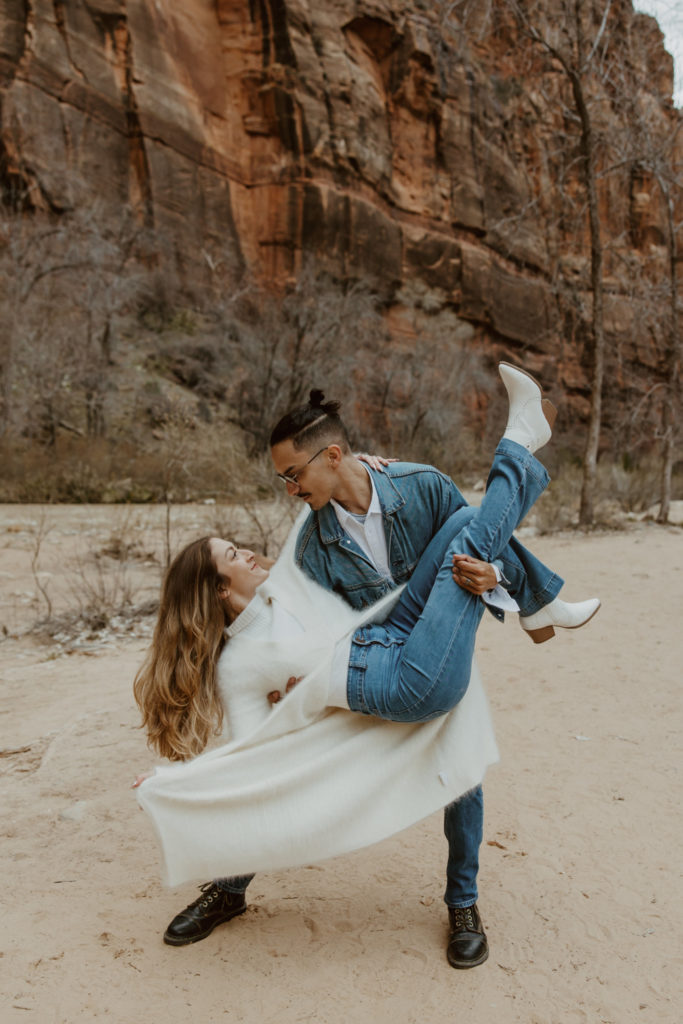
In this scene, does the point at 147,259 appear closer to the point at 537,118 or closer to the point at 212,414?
the point at 212,414

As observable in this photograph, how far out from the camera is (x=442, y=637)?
1.98 meters

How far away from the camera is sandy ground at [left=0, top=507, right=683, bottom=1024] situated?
2.14m

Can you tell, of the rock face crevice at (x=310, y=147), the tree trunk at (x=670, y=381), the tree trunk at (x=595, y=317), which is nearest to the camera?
the tree trunk at (x=595, y=317)

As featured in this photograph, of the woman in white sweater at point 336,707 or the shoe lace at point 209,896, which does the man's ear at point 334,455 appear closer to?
the woman in white sweater at point 336,707

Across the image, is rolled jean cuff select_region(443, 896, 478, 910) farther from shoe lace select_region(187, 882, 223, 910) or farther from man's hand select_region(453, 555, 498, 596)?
man's hand select_region(453, 555, 498, 596)

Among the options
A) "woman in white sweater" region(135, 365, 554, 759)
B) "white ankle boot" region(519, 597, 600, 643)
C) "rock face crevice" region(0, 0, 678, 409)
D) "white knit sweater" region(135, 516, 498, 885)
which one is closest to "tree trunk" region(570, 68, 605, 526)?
"rock face crevice" region(0, 0, 678, 409)

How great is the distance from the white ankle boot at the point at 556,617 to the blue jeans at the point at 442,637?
41 centimetres

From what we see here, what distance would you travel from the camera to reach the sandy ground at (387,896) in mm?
2137

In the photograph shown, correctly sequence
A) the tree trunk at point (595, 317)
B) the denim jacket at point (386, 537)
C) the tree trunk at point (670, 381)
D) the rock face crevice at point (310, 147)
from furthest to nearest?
the rock face crevice at point (310, 147)
the tree trunk at point (670, 381)
the tree trunk at point (595, 317)
the denim jacket at point (386, 537)

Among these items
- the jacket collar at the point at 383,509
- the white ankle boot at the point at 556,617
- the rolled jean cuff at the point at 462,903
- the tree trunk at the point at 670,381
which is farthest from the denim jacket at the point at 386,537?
the tree trunk at the point at 670,381

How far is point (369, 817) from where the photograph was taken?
2080mm

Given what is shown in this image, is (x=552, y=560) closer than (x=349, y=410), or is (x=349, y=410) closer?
(x=552, y=560)

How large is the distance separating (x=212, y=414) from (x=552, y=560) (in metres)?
13.7

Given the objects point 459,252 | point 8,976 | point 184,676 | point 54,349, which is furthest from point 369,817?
point 459,252
